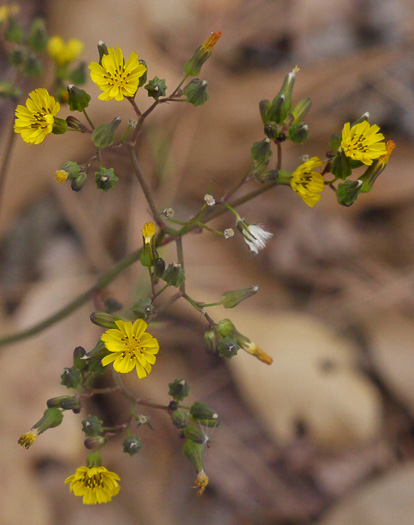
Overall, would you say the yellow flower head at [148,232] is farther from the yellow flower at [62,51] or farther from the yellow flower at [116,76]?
the yellow flower at [62,51]

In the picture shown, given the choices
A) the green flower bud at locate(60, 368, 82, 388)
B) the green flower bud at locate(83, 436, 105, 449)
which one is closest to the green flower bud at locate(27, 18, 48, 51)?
the green flower bud at locate(60, 368, 82, 388)

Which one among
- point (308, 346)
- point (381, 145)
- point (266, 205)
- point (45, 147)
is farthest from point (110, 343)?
point (266, 205)

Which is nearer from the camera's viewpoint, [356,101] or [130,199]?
[130,199]

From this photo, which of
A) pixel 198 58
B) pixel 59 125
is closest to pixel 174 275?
pixel 59 125

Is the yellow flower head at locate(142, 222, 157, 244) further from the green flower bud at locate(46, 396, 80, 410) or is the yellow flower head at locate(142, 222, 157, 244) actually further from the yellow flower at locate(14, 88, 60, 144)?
the green flower bud at locate(46, 396, 80, 410)

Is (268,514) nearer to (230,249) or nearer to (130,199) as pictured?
(230,249)

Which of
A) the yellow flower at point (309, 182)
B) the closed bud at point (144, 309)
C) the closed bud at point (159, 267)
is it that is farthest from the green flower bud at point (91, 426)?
the yellow flower at point (309, 182)

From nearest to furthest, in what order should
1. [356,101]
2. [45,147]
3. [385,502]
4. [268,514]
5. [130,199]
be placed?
1. [385,502]
2. [268,514]
3. [45,147]
4. [130,199]
5. [356,101]
